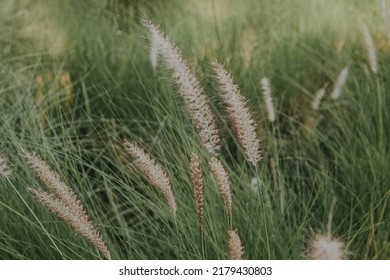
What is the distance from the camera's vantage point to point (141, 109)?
221cm

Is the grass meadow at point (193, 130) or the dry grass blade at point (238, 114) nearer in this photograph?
the dry grass blade at point (238, 114)

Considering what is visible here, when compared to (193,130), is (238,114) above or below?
above

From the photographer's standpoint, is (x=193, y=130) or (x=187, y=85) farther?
(x=193, y=130)

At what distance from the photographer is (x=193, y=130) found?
1.81 metres

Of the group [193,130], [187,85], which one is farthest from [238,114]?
[193,130]

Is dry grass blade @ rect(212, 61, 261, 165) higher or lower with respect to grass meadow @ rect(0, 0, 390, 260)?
higher

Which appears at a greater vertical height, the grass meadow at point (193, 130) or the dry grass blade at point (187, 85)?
the dry grass blade at point (187, 85)

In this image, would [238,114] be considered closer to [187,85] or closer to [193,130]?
[187,85]

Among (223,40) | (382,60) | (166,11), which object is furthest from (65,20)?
(382,60)

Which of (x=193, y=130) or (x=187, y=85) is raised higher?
(x=187, y=85)

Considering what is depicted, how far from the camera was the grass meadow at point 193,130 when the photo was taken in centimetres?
174

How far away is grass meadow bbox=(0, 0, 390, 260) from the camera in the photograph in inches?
68.4

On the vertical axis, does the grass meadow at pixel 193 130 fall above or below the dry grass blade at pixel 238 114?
below

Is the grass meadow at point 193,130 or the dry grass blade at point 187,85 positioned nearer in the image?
the dry grass blade at point 187,85
